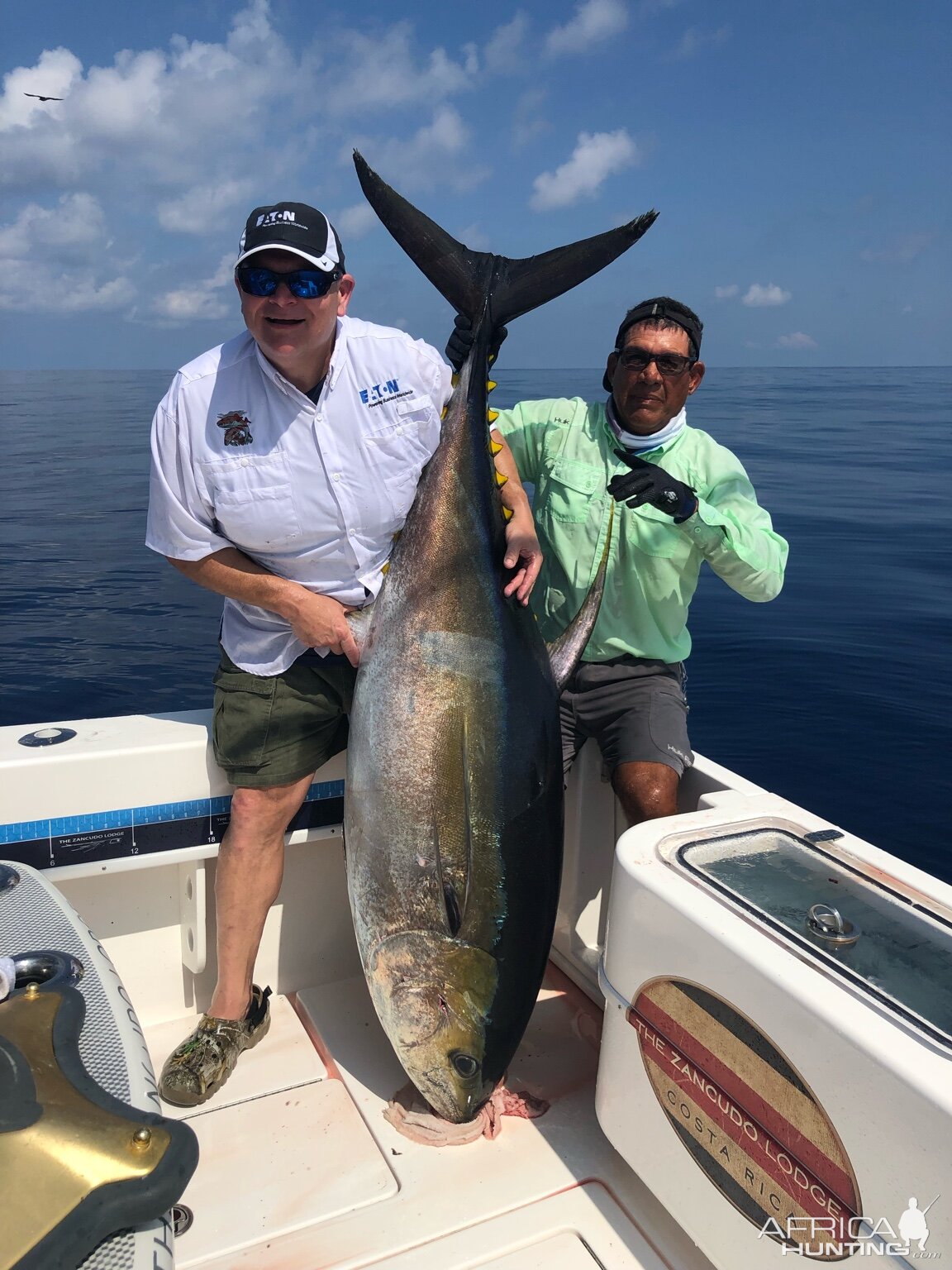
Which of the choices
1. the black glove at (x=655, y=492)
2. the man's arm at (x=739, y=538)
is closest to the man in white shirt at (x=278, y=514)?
the black glove at (x=655, y=492)

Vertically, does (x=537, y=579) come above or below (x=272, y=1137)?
above

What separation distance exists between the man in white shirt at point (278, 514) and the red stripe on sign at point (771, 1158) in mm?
1141

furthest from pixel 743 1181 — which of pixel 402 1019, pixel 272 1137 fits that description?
pixel 272 1137

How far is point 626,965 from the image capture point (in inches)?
71.5

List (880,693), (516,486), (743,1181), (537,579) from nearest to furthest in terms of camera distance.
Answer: (743,1181) < (516,486) < (537,579) < (880,693)

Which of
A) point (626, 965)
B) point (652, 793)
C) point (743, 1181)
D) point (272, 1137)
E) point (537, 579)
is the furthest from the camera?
point (537, 579)

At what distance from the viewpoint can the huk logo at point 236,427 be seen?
2.12m

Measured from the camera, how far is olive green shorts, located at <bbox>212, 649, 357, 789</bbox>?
2.31 meters

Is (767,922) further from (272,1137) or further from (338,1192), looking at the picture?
(272,1137)

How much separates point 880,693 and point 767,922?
5.00m

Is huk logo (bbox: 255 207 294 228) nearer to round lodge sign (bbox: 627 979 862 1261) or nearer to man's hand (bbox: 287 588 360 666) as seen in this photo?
man's hand (bbox: 287 588 360 666)

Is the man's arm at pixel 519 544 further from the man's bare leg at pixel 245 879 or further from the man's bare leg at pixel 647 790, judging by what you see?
the man's bare leg at pixel 245 879

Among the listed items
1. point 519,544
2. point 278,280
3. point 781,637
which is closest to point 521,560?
point 519,544

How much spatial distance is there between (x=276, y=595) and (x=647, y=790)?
3.40ft
